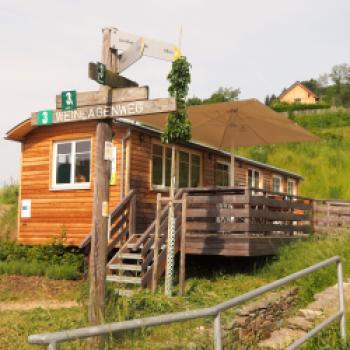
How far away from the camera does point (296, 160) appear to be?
36781 mm

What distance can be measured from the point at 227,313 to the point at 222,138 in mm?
7598

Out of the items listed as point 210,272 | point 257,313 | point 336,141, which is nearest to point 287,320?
point 257,313

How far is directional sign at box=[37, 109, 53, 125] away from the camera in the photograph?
6.71 meters

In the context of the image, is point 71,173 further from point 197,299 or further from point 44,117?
point 44,117

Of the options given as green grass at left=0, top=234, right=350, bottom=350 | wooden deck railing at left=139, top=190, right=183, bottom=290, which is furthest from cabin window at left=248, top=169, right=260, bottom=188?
wooden deck railing at left=139, top=190, right=183, bottom=290

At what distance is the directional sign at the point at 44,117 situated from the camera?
671 cm

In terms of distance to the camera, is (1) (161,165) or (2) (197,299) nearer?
(2) (197,299)

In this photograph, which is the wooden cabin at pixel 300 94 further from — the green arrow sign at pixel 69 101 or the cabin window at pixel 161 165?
the green arrow sign at pixel 69 101

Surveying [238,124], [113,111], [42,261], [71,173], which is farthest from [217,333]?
[71,173]

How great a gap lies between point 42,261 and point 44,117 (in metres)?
7.83

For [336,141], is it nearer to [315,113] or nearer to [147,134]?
[315,113]

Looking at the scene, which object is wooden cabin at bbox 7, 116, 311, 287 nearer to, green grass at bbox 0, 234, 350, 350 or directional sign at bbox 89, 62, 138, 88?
green grass at bbox 0, 234, 350, 350

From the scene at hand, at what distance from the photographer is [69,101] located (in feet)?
21.5

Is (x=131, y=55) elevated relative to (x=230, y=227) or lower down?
elevated
